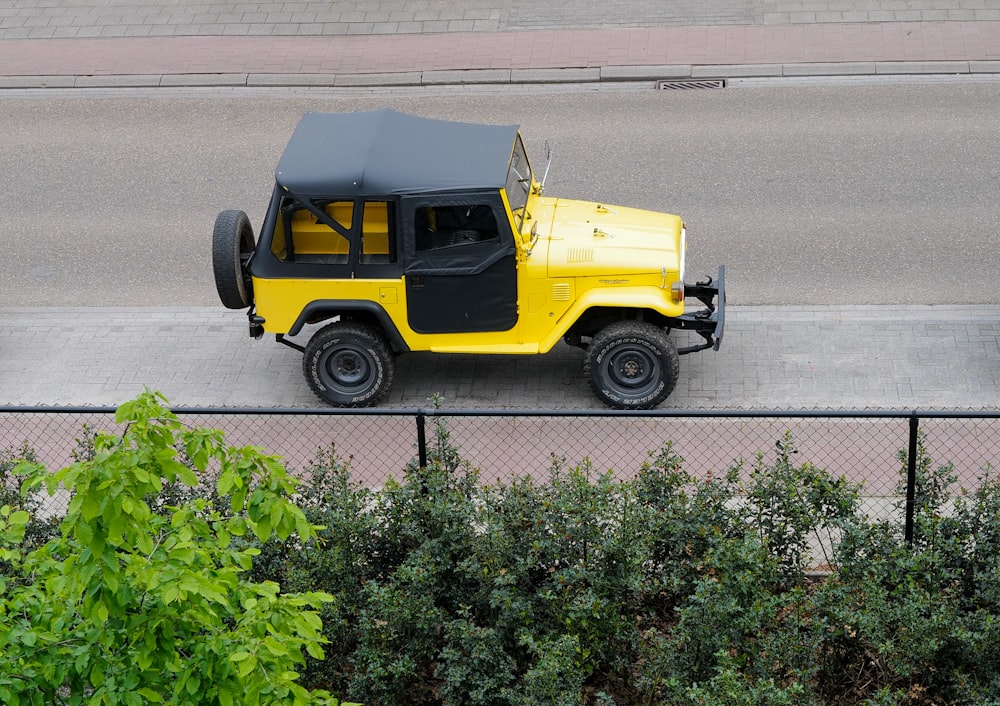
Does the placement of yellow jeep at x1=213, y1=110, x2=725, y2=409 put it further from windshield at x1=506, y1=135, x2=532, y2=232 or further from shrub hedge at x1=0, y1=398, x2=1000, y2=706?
shrub hedge at x1=0, y1=398, x2=1000, y2=706

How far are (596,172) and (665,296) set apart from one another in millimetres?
4551

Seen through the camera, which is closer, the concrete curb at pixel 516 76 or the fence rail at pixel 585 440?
the fence rail at pixel 585 440

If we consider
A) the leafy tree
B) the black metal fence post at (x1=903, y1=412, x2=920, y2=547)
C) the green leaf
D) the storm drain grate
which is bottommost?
the green leaf

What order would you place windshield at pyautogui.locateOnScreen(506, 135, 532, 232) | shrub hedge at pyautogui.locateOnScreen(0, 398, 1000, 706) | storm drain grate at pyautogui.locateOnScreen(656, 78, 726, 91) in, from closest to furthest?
shrub hedge at pyautogui.locateOnScreen(0, 398, 1000, 706), windshield at pyautogui.locateOnScreen(506, 135, 532, 232), storm drain grate at pyautogui.locateOnScreen(656, 78, 726, 91)

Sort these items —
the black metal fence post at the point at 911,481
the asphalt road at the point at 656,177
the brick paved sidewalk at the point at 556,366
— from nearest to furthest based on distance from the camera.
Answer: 1. the black metal fence post at the point at 911,481
2. the brick paved sidewalk at the point at 556,366
3. the asphalt road at the point at 656,177

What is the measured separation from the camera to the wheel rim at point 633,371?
1030 centimetres

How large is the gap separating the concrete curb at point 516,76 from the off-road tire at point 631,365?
24.4 ft

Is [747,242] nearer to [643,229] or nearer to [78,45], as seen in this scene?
[643,229]

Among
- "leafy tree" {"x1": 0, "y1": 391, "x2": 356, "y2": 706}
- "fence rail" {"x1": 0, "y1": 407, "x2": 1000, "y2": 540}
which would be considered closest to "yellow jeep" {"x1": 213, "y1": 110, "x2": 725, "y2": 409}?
"fence rail" {"x1": 0, "y1": 407, "x2": 1000, "y2": 540}

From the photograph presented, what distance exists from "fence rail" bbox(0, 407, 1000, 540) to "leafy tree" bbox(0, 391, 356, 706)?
3.77 m

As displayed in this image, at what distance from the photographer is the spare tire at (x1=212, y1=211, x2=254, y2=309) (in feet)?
34.1

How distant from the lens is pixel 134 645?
17.5 feet

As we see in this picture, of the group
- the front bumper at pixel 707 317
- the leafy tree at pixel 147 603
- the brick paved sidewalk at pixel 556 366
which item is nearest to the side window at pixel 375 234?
the brick paved sidewalk at pixel 556 366

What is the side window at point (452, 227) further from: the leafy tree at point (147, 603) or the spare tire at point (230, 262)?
the leafy tree at point (147, 603)
